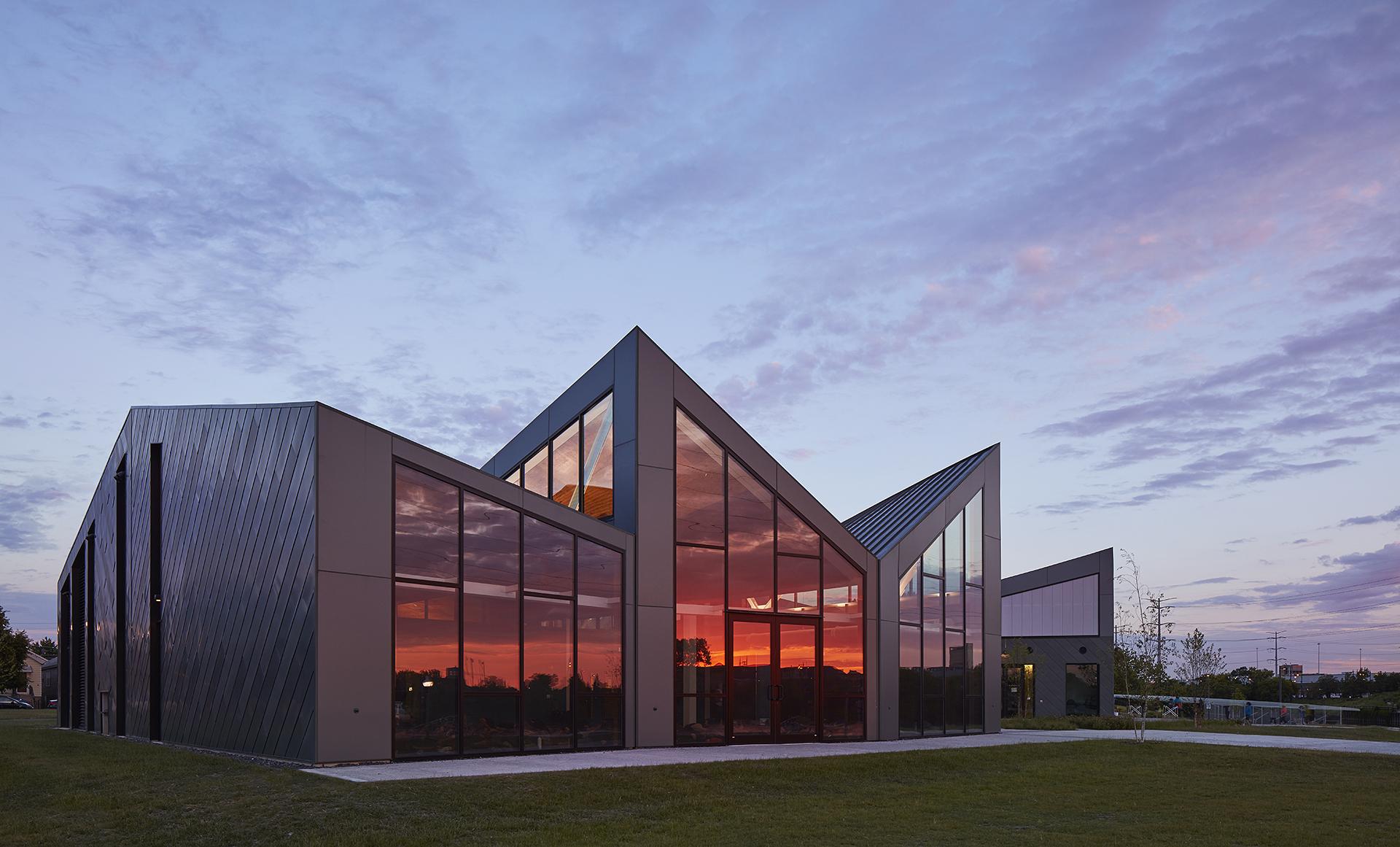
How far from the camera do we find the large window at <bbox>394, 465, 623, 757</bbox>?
1758cm

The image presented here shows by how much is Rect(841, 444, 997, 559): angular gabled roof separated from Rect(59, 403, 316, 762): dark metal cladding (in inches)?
537

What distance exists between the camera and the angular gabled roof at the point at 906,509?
2647cm

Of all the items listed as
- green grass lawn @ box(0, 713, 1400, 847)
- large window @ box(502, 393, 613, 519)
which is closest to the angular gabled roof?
large window @ box(502, 393, 613, 519)

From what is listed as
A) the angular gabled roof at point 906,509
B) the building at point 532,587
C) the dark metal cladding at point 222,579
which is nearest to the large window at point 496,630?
the building at point 532,587

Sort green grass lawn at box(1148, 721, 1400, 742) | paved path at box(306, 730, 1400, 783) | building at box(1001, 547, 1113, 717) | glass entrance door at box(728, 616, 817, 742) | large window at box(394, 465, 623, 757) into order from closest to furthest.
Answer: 1. paved path at box(306, 730, 1400, 783)
2. large window at box(394, 465, 623, 757)
3. glass entrance door at box(728, 616, 817, 742)
4. green grass lawn at box(1148, 721, 1400, 742)
5. building at box(1001, 547, 1113, 717)

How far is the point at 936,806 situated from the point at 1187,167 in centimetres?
1343

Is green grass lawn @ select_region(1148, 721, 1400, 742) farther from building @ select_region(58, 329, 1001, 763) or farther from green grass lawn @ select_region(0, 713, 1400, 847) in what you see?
green grass lawn @ select_region(0, 713, 1400, 847)

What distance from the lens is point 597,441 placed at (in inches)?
914

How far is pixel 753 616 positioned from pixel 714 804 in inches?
346

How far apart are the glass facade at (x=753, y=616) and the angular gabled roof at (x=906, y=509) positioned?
1.98 m

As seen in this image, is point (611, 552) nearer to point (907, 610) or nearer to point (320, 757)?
point (320, 757)

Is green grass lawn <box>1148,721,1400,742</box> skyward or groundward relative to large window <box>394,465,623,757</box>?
groundward

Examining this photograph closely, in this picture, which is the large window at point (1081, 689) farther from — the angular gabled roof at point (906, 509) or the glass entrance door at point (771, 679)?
the glass entrance door at point (771, 679)

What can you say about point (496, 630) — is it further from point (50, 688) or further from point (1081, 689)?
point (50, 688)
